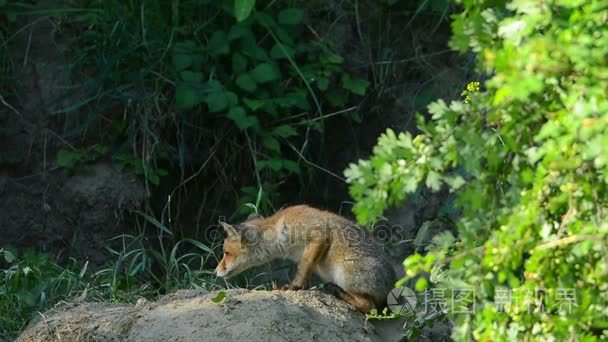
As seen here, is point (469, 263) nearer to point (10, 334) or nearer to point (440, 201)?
point (10, 334)

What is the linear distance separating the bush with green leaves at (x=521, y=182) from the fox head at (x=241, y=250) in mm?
3125

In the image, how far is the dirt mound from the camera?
18.8 ft

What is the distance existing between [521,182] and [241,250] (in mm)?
3538

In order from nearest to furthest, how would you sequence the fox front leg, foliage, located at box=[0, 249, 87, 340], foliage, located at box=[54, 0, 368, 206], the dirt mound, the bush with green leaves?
1. the bush with green leaves
2. the dirt mound
3. the fox front leg
4. foliage, located at box=[0, 249, 87, 340]
5. foliage, located at box=[54, 0, 368, 206]

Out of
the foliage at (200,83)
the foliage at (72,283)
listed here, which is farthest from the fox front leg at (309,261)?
the foliage at (200,83)

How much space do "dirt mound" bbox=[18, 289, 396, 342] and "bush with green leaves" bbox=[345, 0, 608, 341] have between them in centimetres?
196

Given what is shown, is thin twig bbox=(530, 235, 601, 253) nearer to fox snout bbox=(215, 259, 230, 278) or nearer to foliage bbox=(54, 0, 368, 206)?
fox snout bbox=(215, 259, 230, 278)

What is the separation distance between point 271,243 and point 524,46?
12.7 feet

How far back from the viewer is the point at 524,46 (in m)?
3.32

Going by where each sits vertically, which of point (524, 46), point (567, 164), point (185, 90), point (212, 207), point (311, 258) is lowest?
point (212, 207)

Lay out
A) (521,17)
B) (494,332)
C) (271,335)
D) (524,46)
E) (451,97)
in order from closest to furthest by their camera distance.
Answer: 1. (524,46)
2. (521,17)
3. (494,332)
4. (271,335)
5. (451,97)

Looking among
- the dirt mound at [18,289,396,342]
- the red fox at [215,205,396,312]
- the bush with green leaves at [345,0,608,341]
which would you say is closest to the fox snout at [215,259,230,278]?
the red fox at [215,205,396,312]

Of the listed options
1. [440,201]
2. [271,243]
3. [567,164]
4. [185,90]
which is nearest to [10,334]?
[271,243]

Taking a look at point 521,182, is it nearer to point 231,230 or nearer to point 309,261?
point 309,261
